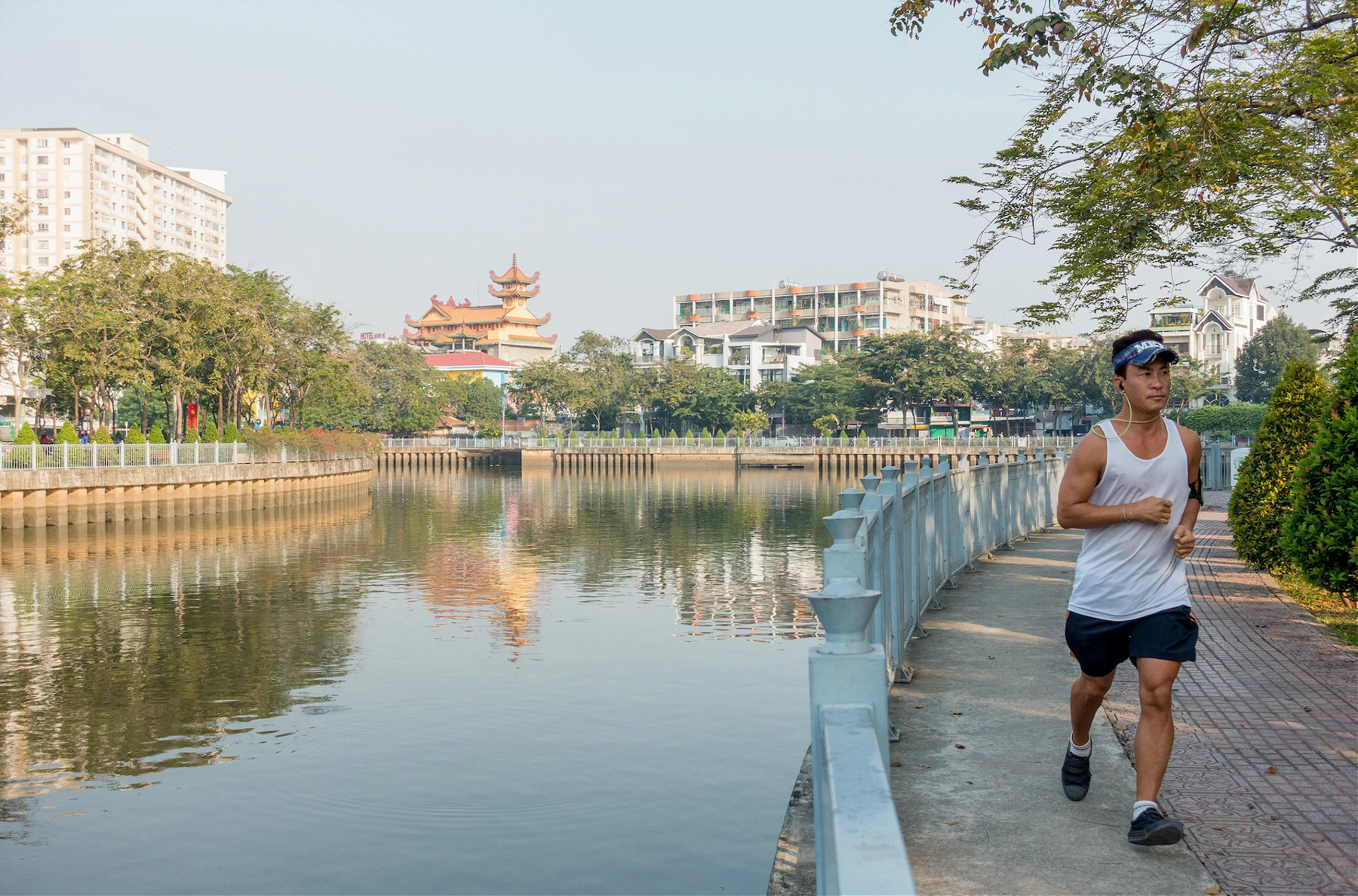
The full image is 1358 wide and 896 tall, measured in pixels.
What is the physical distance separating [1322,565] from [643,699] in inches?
228

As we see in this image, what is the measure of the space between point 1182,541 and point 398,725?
291 inches

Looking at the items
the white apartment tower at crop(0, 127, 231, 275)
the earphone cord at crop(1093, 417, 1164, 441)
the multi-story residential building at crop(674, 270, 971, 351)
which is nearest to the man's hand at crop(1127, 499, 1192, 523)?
the earphone cord at crop(1093, 417, 1164, 441)

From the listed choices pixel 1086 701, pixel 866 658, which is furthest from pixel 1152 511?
pixel 866 658

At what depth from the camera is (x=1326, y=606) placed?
35.3 feet

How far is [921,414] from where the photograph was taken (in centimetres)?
9356

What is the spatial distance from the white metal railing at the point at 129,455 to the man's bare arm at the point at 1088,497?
30.0 metres

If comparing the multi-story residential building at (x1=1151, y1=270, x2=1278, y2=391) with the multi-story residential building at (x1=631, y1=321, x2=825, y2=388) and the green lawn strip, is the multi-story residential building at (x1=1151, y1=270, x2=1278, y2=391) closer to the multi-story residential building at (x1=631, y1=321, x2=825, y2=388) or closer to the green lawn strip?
the multi-story residential building at (x1=631, y1=321, x2=825, y2=388)

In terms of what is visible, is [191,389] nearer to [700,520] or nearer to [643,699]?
[700,520]

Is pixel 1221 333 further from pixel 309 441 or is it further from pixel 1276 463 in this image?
pixel 1276 463

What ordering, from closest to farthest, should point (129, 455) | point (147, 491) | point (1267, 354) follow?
1. point (129, 455)
2. point (147, 491)
3. point (1267, 354)

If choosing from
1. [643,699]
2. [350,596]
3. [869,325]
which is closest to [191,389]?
[350,596]

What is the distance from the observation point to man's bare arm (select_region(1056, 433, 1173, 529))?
443 cm

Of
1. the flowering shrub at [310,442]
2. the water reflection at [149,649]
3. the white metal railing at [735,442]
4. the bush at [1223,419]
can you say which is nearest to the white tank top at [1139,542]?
the water reflection at [149,649]

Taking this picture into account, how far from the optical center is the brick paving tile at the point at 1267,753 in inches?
173
